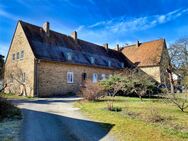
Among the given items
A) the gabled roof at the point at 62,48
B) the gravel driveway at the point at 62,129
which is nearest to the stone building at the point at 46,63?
the gabled roof at the point at 62,48

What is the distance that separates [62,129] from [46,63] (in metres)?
16.7

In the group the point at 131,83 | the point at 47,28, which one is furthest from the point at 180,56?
the point at 47,28

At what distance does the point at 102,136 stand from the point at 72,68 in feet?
67.2

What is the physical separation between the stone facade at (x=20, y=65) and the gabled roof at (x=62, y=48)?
35.4 inches

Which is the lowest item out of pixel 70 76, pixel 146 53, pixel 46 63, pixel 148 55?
pixel 70 76

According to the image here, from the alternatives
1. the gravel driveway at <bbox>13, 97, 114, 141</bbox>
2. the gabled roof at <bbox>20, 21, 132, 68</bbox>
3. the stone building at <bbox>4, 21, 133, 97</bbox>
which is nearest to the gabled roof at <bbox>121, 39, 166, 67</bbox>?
the gabled roof at <bbox>20, 21, 132, 68</bbox>

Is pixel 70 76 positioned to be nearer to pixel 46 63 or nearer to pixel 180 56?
pixel 46 63

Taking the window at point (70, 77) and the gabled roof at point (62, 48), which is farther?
the window at point (70, 77)

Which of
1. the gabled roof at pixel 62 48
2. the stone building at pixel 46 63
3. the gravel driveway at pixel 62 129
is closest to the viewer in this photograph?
the gravel driveway at pixel 62 129

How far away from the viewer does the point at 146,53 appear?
123ft

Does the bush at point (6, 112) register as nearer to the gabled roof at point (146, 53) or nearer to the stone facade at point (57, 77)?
the stone facade at point (57, 77)

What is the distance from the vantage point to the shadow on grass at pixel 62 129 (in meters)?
7.00

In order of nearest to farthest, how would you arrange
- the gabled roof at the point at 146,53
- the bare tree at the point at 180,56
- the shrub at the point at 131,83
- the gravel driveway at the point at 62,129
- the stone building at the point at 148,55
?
the gravel driveway at the point at 62,129 → the bare tree at the point at 180,56 → the shrub at the point at 131,83 → the stone building at the point at 148,55 → the gabled roof at the point at 146,53

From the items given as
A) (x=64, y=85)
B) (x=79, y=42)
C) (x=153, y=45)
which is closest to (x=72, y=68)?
(x=64, y=85)
